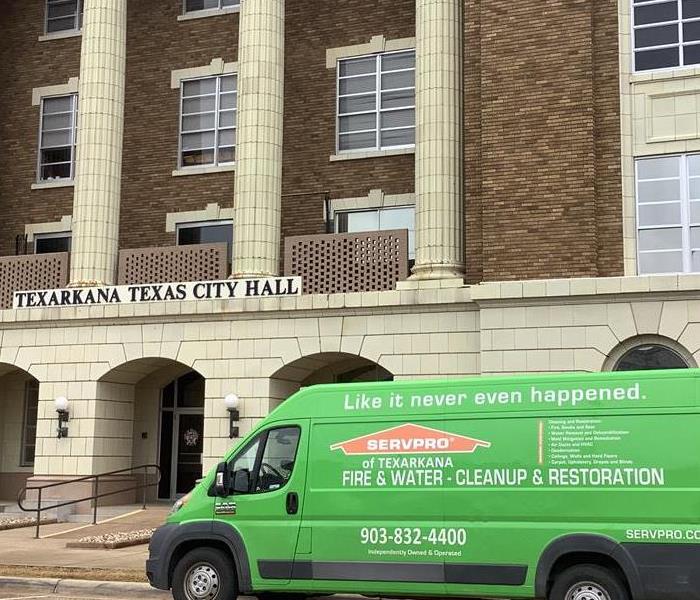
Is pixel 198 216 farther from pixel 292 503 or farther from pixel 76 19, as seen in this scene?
pixel 292 503

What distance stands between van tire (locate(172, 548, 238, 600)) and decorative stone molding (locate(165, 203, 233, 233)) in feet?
47.5

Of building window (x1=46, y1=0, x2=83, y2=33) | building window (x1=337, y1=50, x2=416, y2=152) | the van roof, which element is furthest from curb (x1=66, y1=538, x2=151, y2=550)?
building window (x1=46, y1=0, x2=83, y2=33)

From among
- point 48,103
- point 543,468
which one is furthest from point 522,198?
point 48,103

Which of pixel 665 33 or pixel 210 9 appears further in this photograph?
pixel 210 9

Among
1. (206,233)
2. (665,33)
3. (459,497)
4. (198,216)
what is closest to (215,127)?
(198,216)

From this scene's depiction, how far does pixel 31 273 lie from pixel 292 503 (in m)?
15.3

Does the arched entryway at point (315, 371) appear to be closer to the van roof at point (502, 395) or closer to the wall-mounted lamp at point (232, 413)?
the wall-mounted lamp at point (232, 413)

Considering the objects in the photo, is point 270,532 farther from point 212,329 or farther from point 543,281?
point 212,329

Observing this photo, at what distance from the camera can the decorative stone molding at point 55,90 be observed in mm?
27625

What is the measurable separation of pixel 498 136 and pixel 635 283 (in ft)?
12.8

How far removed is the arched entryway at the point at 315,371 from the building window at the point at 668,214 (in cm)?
615

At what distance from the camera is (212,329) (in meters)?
22.1

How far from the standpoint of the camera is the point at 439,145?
2109cm

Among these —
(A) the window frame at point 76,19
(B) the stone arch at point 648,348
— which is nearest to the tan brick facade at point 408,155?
(A) the window frame at point 76,19
